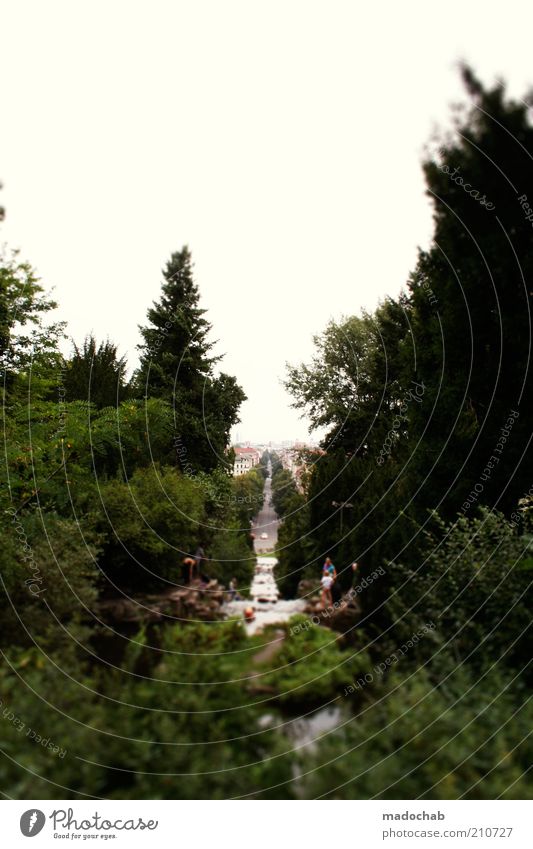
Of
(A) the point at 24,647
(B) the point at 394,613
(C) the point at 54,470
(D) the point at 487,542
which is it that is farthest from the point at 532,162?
(A) the point at 24,647

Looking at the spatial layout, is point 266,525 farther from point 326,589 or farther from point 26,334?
point 26,334

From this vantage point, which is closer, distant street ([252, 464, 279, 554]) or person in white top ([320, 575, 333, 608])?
person in white top ([320, 575, 333, 608])

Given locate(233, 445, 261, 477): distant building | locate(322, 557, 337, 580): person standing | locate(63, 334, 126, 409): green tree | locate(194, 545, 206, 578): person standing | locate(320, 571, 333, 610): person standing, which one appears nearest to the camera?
locate(320, 571, 333, 610): person standing

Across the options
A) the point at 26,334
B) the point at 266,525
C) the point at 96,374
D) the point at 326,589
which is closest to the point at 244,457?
the point at 266,525

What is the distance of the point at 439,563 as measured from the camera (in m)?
4.33

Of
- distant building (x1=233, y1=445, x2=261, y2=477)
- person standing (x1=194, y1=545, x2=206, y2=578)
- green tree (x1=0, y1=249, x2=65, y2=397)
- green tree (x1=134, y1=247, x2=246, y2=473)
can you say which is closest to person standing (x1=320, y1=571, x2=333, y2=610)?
person standing (x1=194, y1=545, x2=206, y2=578)

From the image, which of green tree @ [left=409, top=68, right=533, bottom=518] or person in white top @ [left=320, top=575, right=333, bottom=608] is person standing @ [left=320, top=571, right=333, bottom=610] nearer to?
person in white top @ [left=320, top=575, right=333, bottom=608]

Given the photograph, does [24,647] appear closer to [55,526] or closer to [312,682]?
[55,526]

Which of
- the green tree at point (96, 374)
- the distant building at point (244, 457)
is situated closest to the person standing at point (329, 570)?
the distant building at point (244, 457)

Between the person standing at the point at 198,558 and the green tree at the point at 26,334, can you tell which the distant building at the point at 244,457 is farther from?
the green tree at the point at 26,334

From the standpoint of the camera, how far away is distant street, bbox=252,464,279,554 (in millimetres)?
4062

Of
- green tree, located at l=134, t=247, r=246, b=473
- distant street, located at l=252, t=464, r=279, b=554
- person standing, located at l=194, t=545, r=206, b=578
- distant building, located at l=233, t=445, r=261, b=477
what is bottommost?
person standing, located at l=194, t=545, r=206, b=578

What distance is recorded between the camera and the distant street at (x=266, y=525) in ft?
13.3
